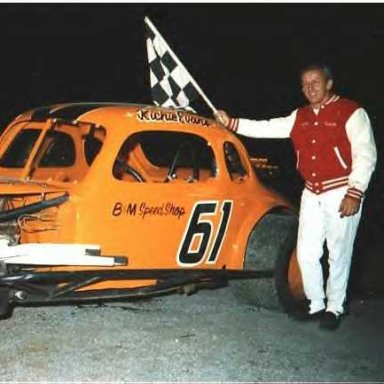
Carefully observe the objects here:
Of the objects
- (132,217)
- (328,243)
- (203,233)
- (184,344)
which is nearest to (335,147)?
(328,243)

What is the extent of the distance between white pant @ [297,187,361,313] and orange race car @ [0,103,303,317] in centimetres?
33

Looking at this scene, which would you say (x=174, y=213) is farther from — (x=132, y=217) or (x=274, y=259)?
(x=274, y=259)

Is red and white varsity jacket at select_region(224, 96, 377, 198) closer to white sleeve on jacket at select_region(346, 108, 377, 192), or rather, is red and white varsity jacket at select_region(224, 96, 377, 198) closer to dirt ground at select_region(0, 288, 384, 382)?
white sleeve on jacket at select_region(346, 108, 377, 192)

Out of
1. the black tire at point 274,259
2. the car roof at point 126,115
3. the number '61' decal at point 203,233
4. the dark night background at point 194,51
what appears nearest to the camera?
the car roof at point 126,115

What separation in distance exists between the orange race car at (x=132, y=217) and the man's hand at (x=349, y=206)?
0.83 meters

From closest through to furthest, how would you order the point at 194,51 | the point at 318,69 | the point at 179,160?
the point at 318,69
the point at 179,160
the point at 194,51

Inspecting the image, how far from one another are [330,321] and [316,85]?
1.82m

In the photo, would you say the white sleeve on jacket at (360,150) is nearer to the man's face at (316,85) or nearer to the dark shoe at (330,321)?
the man's face at (316,85)

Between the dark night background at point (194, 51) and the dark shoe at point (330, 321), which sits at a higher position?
the dark night background at point (194, 51)

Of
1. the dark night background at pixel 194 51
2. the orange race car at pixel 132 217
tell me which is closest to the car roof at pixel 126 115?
the orange race car at pixel 132 217

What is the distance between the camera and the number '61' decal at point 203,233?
18.0 feet

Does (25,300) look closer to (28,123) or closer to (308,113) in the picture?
(28,123)

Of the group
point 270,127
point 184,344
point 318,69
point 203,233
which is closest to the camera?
point 184,344

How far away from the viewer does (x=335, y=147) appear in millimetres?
5258
